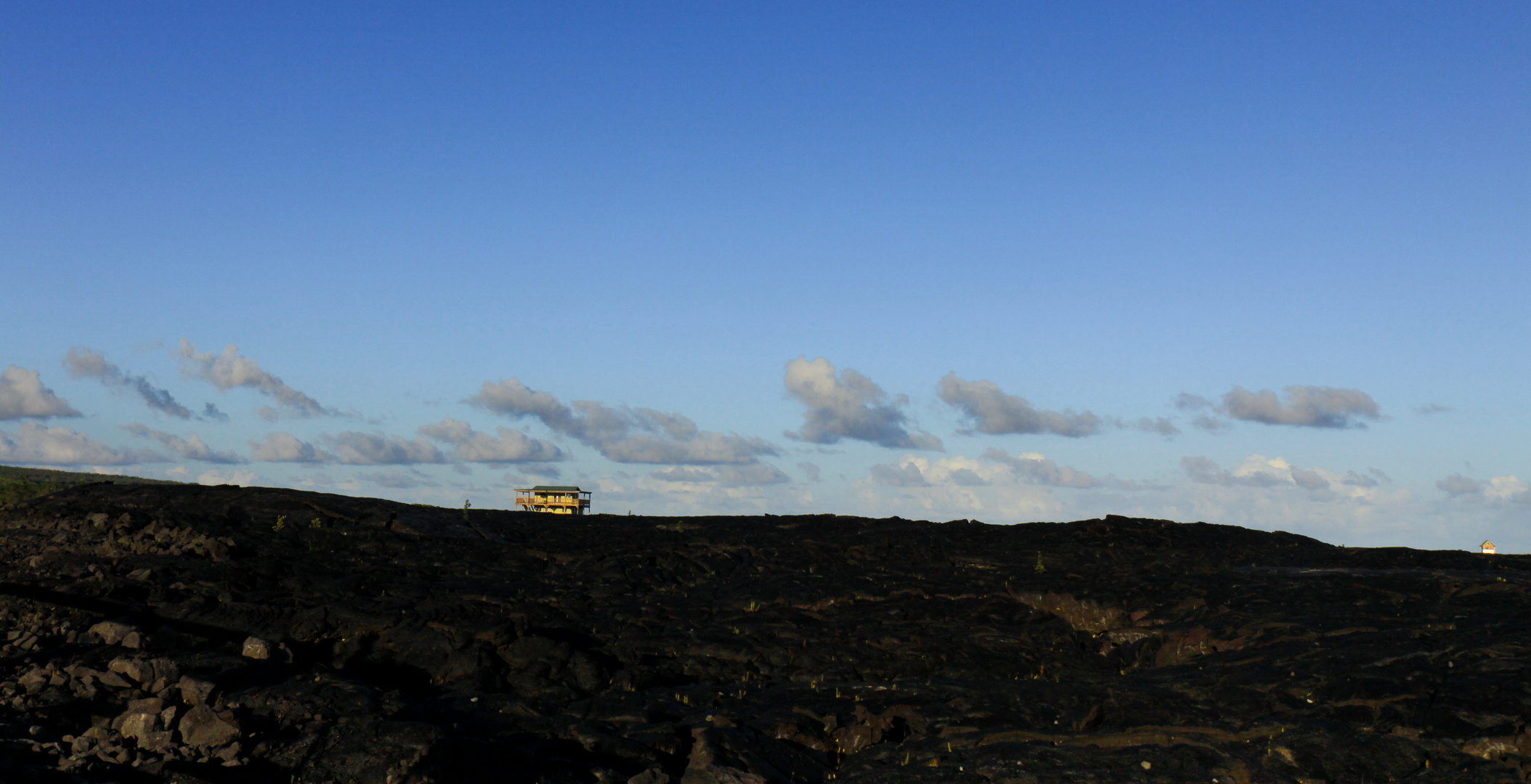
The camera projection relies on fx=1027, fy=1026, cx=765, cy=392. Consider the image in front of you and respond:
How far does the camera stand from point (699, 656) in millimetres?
21297

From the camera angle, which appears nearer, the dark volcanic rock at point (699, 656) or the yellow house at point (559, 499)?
the dark volcanic rock at point (699, 656)

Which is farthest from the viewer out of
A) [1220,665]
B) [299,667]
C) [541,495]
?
[541,495]

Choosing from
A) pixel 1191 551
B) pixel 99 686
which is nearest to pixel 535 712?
pixel 99 686

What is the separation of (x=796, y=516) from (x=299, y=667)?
2326cm

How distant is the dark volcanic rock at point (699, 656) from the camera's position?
14906mm

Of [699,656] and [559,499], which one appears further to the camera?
[559,499]

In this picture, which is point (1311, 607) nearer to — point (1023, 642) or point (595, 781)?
point (1023, 642)

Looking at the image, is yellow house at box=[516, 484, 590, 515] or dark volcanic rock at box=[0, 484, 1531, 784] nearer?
dark volcanic rock at box=[0, 484, 1531, 784]

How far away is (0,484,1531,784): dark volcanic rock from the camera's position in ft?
48.9

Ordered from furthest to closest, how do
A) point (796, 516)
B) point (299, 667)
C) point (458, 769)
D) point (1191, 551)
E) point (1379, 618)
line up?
point (796, 516), point (1191, 551), point (1379, 618), point (299, 667), point (458, 769)

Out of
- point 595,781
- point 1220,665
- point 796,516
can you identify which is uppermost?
point 796,516

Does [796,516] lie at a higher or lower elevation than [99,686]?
higher

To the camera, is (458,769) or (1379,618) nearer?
(458,769)

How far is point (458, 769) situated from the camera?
14539 mm
